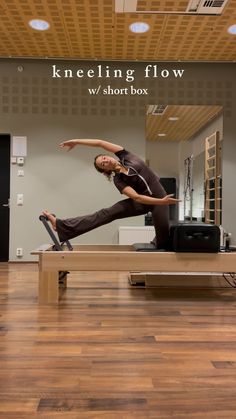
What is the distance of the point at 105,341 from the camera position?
7.80 feet

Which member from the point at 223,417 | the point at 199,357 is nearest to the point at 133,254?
the point at 199,357

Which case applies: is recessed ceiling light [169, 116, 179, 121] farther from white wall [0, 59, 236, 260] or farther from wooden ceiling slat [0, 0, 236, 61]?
wooden ceiling slat [0, 0, 236, 61]

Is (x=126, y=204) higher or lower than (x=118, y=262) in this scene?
higher

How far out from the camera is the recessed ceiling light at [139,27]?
15.6 ft

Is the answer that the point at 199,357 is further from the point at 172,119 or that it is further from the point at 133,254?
the point at 172,119

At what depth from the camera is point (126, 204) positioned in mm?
3508

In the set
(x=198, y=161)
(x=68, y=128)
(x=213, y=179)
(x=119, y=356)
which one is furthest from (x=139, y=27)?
(x=119, y=356)

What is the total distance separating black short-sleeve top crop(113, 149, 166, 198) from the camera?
343cm

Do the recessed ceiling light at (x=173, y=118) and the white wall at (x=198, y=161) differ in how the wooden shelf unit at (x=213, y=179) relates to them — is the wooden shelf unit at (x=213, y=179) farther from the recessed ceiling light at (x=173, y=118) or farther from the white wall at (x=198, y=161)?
the recessed ceiling light at (x=173, y=118)

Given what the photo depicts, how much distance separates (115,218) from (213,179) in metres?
3.00

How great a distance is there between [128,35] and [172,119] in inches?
51.5

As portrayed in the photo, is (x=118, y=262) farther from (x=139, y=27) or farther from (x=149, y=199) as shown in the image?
(x=139, y=27)

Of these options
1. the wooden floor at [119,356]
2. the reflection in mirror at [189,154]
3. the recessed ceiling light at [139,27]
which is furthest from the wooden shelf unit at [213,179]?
the wooden floor at [119,356]

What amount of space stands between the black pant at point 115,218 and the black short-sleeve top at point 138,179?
0.39ft
